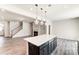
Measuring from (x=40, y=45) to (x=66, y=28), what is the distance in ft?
2.30

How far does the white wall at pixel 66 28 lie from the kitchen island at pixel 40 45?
174 millimetres

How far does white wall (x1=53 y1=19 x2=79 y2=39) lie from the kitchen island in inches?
6.8

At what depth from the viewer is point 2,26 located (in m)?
1.92

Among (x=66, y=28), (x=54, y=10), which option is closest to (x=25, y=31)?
(x=54, y=10)

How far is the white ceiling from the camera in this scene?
177cm

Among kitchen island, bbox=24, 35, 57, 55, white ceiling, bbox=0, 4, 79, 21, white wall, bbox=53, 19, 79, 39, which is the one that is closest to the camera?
white ceiling, bbox=0, 4, 79, 21

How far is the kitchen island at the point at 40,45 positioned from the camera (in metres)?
2.02

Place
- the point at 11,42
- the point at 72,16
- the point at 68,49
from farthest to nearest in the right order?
the point at 11,42
the point at 68,49
the point at 72,16

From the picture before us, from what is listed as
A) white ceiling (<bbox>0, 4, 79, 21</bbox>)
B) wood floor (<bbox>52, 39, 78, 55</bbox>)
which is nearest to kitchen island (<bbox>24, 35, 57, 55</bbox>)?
wood floor (<bbox>52, 39, 78, 55</bbox>)

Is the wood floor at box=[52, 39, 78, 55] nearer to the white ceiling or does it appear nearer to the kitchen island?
the kitchen island
